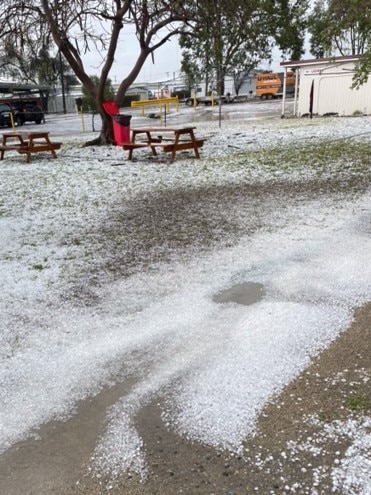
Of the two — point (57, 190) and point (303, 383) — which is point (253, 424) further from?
point (57, 190)

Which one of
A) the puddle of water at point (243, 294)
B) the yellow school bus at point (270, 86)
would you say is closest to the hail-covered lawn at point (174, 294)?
the puddle of water at point (243, 294)

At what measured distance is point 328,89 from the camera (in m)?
22.2

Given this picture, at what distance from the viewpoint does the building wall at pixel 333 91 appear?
2127 cm

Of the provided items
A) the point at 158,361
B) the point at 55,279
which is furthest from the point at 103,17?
the point at 158,361

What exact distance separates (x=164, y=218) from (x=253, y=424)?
13.3ft

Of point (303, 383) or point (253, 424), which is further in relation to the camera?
point (303, 383)

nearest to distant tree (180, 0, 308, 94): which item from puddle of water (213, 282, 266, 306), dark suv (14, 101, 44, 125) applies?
puddle of water (213, 282, 266, 306)

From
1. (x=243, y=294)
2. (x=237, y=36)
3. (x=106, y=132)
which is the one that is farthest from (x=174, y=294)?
(x=237, y=36)

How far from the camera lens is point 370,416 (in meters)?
2.31

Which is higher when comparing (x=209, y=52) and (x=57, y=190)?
(x=209, y=52)

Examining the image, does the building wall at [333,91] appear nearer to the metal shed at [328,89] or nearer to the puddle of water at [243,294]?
the metal shed at [328,89]

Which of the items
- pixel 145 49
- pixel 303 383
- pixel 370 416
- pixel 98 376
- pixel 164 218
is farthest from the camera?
pixel 145 49

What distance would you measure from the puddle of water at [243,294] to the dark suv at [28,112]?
28.5m

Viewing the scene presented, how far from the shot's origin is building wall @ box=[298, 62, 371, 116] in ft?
69.8
